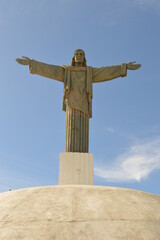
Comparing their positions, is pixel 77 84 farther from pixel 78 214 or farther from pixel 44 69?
pixel 78 214

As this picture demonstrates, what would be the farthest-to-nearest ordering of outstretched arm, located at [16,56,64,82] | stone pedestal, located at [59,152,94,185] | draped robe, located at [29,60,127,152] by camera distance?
outstretched arm, located at [16,56,64,82] < draped robe, located at [29,60,127,152] < stone pedestal, located at [59,152,94,185]

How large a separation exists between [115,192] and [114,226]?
1.58m

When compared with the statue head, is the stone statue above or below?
below

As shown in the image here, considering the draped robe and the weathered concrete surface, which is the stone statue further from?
the weathered concrete surface

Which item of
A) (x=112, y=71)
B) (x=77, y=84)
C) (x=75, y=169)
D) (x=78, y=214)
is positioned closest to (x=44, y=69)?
(x=77, y=84)

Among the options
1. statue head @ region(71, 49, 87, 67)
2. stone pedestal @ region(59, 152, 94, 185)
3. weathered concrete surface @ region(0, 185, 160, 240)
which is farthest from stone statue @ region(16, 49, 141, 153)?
weathered concrete surface @ region(0, 185, 160, 240)

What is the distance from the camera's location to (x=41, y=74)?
10.9m

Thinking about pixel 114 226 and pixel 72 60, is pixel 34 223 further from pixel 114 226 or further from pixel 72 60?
pixel 72 60

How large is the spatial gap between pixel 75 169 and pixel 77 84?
3355 millimetres

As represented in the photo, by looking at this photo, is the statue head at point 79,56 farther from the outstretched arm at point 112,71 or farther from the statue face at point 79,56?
the outstretched arm at point 112,71

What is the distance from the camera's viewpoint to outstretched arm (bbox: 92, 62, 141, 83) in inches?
433

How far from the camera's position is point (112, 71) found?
11.1 m

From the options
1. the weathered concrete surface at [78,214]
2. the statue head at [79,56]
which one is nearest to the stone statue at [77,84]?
the statue head at [79,56]

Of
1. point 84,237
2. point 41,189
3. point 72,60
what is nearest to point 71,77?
point 72,60
